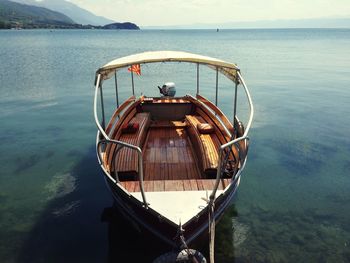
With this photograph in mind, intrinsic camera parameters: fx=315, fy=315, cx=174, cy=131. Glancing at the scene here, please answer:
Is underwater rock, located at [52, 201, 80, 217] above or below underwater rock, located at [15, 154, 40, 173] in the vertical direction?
below

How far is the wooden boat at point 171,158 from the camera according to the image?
7121mm

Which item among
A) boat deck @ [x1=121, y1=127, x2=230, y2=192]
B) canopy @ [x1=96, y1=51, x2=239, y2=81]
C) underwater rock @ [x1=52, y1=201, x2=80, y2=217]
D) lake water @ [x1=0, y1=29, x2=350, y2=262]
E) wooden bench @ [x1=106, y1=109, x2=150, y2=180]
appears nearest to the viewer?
boat deck @ [x1=121, y1=127, x2=230, y2=192]

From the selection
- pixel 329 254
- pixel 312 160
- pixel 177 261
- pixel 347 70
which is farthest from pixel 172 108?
pixel 347 70

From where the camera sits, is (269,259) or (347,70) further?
(347,70)

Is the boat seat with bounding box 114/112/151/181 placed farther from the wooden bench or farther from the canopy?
the canopy

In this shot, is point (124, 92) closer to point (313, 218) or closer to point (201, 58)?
point (201, 58)

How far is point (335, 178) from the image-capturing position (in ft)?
43.6

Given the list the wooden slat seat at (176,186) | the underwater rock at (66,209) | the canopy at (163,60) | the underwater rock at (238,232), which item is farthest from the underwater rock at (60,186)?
the underwater rock at (238,232)

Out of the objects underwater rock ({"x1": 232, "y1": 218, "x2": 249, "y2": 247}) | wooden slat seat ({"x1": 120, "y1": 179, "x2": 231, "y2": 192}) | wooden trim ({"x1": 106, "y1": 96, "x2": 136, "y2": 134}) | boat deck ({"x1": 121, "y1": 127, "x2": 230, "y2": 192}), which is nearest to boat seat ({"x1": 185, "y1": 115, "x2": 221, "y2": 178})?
boat deck ({"x1": 121, "y1": 127, "x2": 230, "y2": 192})

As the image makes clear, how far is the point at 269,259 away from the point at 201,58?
6964mm

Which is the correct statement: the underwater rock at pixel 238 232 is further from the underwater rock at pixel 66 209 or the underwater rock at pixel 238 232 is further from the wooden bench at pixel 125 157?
the underwater rock at pixel 66 209

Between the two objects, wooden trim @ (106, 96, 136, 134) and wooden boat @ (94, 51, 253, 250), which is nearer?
wooden boat @ (94, 51, 253, 250)

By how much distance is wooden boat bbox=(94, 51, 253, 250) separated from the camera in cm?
712

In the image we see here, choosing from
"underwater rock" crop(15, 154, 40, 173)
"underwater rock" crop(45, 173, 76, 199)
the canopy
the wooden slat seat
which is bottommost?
"underwater rock" crop(45, 173, 76, 199)
